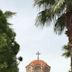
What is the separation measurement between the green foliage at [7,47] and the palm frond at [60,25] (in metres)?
4.09

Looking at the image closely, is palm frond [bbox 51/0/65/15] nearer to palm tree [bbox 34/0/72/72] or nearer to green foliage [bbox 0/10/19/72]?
palm tree [bbox 34/0/72/72]

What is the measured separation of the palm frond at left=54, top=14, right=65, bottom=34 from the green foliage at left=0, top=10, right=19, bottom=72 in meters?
4.09

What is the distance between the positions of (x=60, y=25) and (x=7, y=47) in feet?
15.0

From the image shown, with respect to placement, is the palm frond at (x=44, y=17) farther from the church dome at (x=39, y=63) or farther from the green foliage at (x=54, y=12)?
the church dome at (x=39, y=63)

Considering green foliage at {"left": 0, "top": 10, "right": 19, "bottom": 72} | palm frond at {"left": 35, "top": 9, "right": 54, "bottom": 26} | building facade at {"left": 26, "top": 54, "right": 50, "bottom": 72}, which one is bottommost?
building facade at {"left": 26, "top": 54, "right": 50, "bottom": 72}

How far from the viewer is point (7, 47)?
2786 cm

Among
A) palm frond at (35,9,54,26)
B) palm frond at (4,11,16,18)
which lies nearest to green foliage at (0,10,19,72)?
palm frond at (4,11,16,18)

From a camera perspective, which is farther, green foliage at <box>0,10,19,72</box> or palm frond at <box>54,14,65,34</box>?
green foliage at <box>0,10,19,72</box>

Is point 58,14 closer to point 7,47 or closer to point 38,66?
point 7,47

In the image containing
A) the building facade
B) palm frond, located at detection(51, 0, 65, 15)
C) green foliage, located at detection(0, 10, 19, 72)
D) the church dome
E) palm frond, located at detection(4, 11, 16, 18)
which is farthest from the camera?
the building facade

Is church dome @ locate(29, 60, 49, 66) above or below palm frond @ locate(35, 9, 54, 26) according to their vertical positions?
below

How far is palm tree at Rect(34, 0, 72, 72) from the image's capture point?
77.9ft

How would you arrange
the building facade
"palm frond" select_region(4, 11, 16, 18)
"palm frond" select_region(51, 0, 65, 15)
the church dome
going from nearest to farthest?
"palm frond" select_region(51, 0, 65, 15) → "palm frond" select_region(4, 11, 16, 18) → the church dome → the building facade

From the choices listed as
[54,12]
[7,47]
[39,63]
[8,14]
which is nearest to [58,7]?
[54,12]
